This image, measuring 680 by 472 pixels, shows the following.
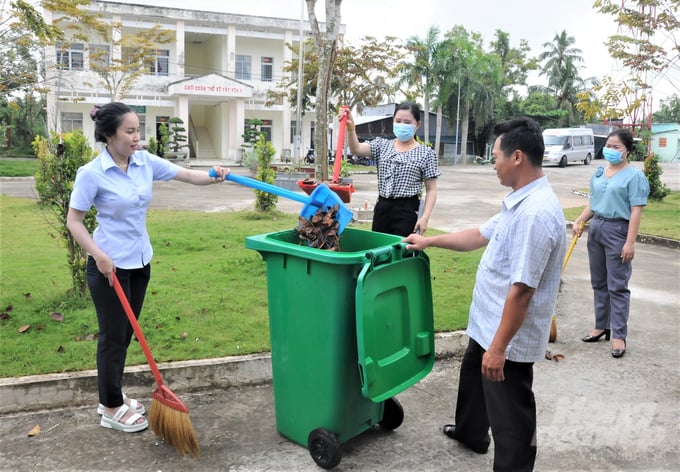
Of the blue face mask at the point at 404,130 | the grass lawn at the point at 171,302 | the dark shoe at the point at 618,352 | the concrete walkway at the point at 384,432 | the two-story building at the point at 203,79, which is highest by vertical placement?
the two-story building at the point at 203,79

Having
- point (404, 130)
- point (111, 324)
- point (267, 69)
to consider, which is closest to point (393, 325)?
point (111, 324)

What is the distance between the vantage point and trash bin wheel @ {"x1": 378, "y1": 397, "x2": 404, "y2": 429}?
339cm

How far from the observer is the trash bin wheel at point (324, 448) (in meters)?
2.94

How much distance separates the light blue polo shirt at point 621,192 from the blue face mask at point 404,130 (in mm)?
1706

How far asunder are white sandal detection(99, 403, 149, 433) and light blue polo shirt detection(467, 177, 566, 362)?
1.94 m

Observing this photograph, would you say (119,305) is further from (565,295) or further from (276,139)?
(276,139)

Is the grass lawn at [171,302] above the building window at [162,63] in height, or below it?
below

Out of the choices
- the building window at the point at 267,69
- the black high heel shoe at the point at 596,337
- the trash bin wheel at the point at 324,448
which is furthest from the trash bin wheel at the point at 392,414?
the building window at the point at 267,69

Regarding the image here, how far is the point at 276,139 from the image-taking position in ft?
121

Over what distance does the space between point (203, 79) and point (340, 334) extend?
31.8 metres

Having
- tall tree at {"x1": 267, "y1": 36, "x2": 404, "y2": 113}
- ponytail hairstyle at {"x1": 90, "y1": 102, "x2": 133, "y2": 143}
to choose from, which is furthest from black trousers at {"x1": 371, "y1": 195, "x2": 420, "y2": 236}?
tall tree at {"x1": 267, "y1": 36, "x2": 404, "y2": 113}

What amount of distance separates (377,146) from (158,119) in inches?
1284

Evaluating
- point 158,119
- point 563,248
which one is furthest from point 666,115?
point 563,248

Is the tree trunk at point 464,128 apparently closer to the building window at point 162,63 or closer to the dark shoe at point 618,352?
the building window at point 162,63
